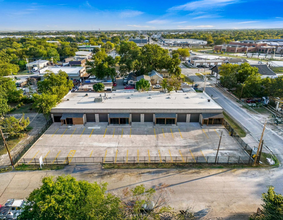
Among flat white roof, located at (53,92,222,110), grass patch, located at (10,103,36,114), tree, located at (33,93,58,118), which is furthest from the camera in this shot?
grass patch, located at (10,103,36,114)

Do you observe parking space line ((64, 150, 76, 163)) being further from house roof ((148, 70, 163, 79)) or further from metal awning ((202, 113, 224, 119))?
house roof ((148, 70, 163, 79))

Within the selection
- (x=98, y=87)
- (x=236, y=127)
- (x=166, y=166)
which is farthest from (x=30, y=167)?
(x=236, y=127)

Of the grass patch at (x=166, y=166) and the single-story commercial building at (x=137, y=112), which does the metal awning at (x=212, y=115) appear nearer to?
the single-story commercial building at (x=137, y=112)

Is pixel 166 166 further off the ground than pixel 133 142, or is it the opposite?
pixel 133 142

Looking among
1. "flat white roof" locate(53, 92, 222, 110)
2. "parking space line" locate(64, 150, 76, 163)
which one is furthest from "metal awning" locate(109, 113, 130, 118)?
"parking space line" locate(64, 150, 76, 163)

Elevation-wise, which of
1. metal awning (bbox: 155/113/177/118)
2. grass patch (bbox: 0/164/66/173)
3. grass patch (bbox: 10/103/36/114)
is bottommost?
grass patch (bbox: 0/164/66/173)

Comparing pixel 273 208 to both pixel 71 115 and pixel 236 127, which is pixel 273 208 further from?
pixel 71 115
